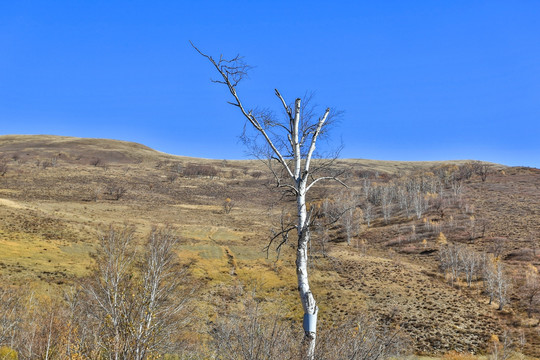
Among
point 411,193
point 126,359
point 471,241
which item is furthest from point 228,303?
point 411,193

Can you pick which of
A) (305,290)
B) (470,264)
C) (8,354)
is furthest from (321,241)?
(470,264)

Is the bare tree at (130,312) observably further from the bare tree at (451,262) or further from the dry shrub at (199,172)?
the dry shrub at (199,172)

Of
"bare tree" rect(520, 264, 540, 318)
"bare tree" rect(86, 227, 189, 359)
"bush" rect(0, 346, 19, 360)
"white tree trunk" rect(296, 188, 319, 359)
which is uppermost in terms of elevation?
"white tree trunk" rect(296, 188, 319, 359)

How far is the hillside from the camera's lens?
35844 mm

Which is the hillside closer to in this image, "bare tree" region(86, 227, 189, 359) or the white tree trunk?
the white tree trunk

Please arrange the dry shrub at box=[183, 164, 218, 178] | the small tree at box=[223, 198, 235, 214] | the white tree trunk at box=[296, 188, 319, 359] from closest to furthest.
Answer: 1. the white tree trunk at box=[296, 188, 319, 359]
2. the small tree at box=[223, 198, 235, 214]
3. the dry shrub at box=[183, 164, 218, 178]

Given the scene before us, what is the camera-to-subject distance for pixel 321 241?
339 inches

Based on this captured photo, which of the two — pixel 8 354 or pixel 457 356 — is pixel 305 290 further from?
pixel 457 356

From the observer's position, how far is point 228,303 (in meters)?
37.4

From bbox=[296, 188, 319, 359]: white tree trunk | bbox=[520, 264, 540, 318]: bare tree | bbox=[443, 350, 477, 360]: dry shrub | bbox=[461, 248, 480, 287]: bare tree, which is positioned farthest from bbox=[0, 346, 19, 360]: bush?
bbox=[461, 248, 480, 287]: bare tree

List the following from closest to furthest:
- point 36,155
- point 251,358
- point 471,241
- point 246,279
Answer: point 251,358, point 246,279, point 471,241, point 36,155

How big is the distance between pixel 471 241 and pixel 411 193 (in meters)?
35.0

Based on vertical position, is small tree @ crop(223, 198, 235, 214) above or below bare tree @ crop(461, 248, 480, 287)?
above

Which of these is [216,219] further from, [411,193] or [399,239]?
[411,193]
